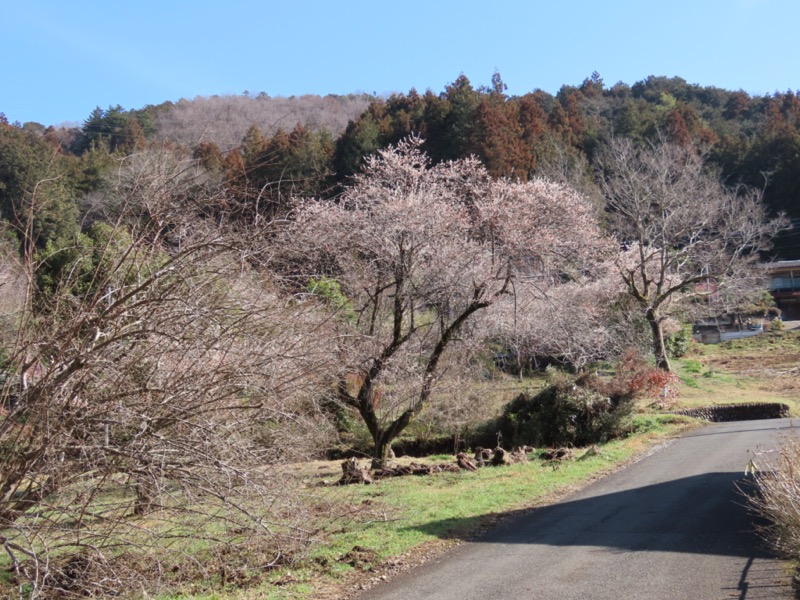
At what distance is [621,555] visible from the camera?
8.88 metres

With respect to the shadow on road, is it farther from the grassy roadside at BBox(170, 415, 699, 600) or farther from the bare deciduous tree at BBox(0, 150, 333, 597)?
the bare deciduous tree at BBox(0, 150, 333, 597)

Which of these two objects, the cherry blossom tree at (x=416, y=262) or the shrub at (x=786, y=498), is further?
the cherry blossom tree at (x=416, y=262)

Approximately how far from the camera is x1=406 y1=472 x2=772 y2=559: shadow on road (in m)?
9.27

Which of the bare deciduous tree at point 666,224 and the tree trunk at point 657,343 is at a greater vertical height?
the bare deciduous tree at point 666,224

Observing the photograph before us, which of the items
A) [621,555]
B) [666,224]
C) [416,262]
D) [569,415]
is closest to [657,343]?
[666,224]

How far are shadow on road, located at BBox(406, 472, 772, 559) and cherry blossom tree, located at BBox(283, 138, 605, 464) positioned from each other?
5232mm

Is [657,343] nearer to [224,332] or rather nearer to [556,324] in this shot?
[556,324]

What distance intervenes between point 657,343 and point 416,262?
17.4 m

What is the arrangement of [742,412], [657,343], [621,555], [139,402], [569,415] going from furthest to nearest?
[657,343], [742,412], [569,415], [621,555], [139,402]

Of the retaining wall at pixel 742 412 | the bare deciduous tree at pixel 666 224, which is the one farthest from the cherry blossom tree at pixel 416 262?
the bare deciduous tree at pixel 666 224

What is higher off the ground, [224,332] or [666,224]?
→ [666,224]

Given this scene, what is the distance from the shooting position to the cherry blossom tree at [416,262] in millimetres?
17125

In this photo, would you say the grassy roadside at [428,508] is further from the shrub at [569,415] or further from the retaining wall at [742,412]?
the retaining wall at [742,412]

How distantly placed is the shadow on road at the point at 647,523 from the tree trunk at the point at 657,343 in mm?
18740
